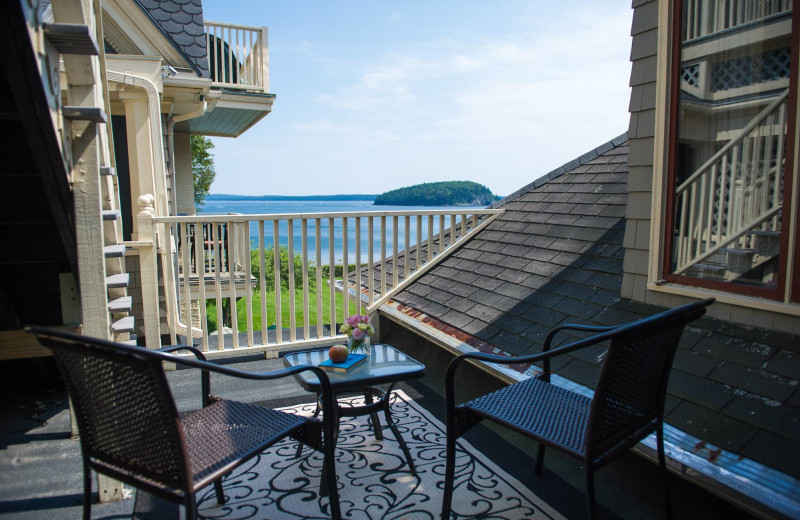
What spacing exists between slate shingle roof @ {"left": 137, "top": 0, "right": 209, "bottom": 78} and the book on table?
5.49 meters

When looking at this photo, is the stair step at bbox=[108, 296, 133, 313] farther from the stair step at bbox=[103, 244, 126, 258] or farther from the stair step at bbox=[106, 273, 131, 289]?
the stair step at bbox=[103, 244, 126, 258]

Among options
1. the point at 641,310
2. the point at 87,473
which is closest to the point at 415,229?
the point at 641,310

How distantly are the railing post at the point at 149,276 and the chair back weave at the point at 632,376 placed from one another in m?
3.25

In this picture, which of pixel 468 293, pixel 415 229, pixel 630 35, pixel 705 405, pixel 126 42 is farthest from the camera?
pixel 126 42

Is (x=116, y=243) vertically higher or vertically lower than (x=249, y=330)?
higher

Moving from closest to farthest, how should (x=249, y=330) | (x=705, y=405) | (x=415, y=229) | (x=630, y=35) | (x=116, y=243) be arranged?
(x=705, y=405)
(x=116, y=243)
(x=630, y=35)
(x=249, y=330)
(x=415, y=229)

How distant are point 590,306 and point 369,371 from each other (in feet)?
4.64

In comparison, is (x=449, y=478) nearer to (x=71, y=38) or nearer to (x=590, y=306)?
(x=590, y=306)

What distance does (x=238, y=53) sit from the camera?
8297 mm

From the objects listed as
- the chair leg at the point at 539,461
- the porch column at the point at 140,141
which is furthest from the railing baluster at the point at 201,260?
the chair leg at the point at 539,461

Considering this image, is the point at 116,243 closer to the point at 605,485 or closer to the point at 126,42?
the point at 605,485

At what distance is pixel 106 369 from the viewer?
4.93ft

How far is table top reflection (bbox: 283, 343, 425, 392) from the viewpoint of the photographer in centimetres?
230

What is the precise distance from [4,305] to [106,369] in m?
2.22
